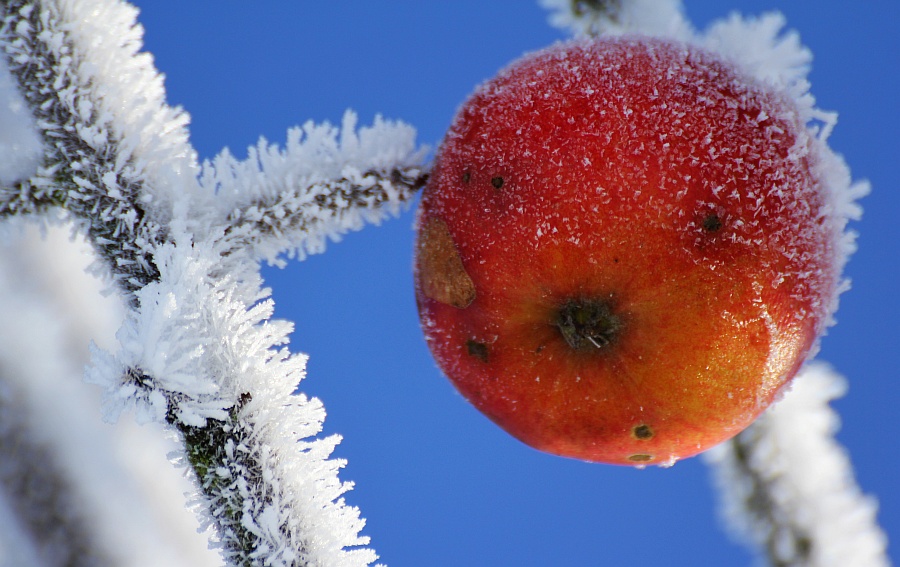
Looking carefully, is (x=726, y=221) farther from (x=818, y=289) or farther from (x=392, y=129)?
(x=392, y=129)

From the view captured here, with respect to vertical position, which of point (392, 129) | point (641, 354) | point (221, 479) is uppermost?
point (392, 129)

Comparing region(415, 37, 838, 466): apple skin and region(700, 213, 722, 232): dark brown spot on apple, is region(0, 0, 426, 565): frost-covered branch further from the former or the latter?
region(700, 213, 722, 232): dark brown spot on apple

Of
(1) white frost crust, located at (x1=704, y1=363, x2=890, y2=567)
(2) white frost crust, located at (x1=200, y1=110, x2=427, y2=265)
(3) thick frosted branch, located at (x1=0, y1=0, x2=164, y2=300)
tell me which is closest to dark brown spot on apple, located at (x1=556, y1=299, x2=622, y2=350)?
(2) white frost crust, located at (x1=200, y1=110, x2=427, y2=265)

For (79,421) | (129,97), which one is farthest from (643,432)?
(79,421)

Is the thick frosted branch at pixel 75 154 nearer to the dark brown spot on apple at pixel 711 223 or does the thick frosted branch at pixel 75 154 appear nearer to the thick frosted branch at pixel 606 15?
the dark brown spot on apple at pixel 711 223

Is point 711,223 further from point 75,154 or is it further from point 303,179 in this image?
point 75,154

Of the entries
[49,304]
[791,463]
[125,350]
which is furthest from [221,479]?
[791,463]

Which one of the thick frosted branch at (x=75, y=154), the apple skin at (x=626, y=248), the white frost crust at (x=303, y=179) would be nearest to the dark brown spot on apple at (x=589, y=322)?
the apple skin at (x=626, y=248)
